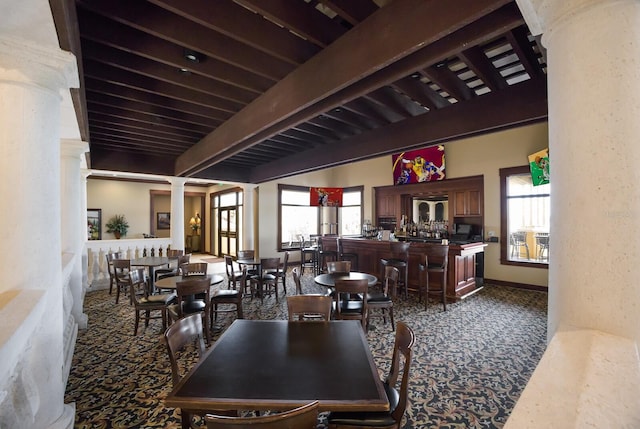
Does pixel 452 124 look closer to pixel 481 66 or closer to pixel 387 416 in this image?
pixel 481 66

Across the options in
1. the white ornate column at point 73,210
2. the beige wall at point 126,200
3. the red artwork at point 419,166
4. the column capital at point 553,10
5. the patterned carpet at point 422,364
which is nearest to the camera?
the column capital at point 553,10

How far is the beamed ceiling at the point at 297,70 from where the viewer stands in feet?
6.07

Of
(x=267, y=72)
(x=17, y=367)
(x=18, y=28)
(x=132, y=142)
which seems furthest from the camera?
(x=132, y=142)

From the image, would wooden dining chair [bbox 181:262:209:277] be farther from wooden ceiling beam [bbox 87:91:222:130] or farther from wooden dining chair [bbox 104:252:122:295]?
wooden dining chair [bbox 104:252:122:295]

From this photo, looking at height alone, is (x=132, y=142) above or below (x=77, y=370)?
above

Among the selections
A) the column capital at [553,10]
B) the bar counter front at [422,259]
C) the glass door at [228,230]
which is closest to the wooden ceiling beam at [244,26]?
the column capital at [553,10]

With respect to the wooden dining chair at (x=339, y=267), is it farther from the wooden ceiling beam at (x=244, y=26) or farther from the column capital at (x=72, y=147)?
the column capital at (x=72, y=147)

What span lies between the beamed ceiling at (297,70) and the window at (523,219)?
2.99m

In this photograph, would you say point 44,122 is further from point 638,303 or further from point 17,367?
point 638,303

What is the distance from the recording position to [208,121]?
13.4 ft

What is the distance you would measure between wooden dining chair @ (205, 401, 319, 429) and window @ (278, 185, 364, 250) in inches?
328

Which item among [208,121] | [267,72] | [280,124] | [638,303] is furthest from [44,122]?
[638,303]

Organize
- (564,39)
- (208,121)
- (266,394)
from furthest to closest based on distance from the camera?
(208,121) → (266,394) → (564,39)

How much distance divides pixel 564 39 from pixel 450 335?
3.50m
